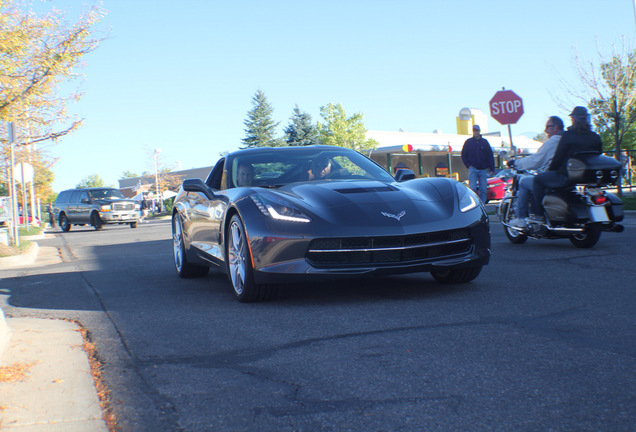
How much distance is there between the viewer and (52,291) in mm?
6809

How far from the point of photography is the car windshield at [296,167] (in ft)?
20.0

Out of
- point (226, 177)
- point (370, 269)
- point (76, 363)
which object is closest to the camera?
point (76, 363)

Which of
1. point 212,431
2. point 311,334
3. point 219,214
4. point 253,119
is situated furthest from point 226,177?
point 253,119

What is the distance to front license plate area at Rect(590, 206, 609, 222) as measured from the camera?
7578 millimetres

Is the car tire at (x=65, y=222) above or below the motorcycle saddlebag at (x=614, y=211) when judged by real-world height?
below

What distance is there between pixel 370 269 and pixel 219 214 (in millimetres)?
1700

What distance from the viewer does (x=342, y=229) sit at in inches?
191

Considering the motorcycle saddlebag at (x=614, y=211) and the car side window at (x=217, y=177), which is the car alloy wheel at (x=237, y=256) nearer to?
the car side window at (x=217, y=177)

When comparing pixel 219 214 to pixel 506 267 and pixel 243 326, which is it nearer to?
pixel 243 326

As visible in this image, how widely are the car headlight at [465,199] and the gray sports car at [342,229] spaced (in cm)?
1

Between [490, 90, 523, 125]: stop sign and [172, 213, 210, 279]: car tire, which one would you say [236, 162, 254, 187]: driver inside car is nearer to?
[172, 213, 210, 279]: car tire

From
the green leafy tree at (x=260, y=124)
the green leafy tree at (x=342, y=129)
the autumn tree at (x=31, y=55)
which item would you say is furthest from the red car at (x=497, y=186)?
the green leafy tree at (x=260, y=124)

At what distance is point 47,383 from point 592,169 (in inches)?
249

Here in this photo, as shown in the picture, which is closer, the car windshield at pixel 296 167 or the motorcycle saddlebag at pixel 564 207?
the car windshield at pixel 296 167
